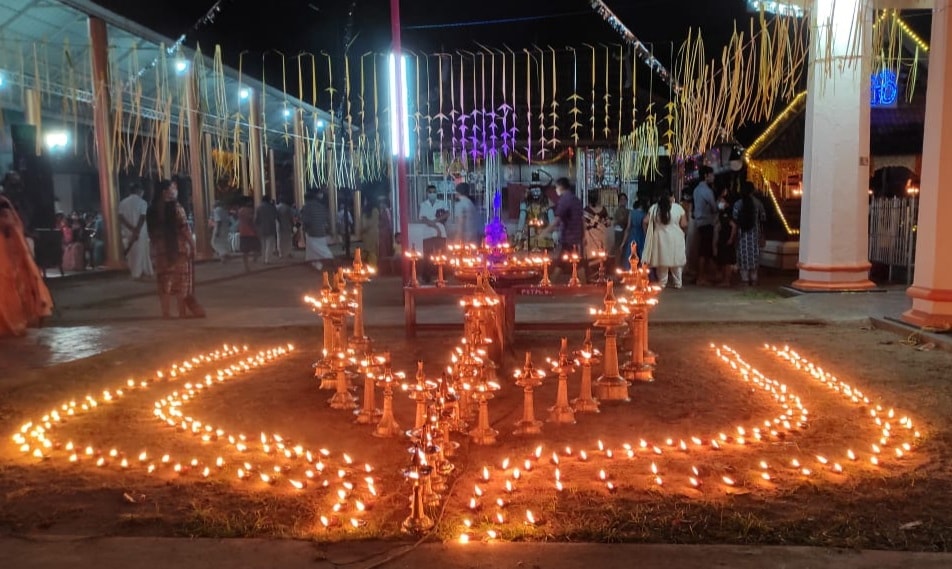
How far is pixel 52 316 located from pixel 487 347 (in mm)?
6149

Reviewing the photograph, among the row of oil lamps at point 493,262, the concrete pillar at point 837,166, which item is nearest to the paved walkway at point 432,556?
the row of oil lamps at point 493,262

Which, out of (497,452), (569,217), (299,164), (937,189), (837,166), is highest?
(299,164)

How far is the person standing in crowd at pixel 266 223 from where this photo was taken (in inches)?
647

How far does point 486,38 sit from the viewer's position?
1756cm

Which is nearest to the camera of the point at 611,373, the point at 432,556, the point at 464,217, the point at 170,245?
the point at 432,556

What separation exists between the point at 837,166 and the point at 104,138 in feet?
41.9

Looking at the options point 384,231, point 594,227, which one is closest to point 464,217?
point 594,227

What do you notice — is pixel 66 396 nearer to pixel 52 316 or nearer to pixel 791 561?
pixel 52 316

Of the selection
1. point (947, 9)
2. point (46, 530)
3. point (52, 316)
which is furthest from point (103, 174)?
point (947, 9)

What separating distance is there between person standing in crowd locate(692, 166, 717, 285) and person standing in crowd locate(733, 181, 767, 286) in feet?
1.21

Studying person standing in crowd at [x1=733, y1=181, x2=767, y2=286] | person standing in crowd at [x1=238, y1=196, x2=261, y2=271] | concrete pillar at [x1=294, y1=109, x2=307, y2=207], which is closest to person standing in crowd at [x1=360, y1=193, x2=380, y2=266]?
person standing in crowd at [x1=238, y1=196, x2=261, y2=271]

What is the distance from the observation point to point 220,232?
744 inches

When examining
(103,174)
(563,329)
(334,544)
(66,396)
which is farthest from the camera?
(103,174)

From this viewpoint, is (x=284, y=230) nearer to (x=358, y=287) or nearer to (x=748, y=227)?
(x=748, y=227)
